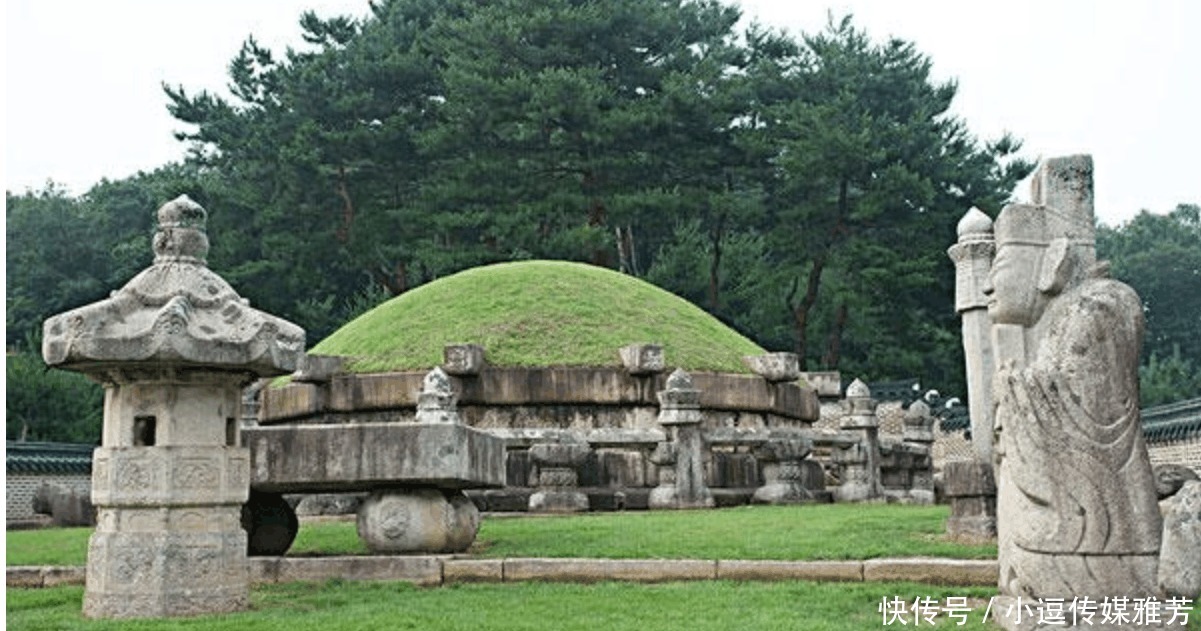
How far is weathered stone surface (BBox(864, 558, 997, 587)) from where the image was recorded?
7.50 metres

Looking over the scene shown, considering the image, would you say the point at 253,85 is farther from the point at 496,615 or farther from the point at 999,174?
the point at 496,615

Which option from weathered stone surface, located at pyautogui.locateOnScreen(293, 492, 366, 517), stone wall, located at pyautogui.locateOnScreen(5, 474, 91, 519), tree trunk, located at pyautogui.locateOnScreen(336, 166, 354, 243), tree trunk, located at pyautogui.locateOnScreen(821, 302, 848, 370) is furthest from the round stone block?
tree trunk, located at pyautogui.locateOnScreen(336, 166, 354, 243)

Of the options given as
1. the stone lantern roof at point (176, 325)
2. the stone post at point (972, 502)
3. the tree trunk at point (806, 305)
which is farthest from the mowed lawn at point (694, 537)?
the tree trunk at point (806, 305)

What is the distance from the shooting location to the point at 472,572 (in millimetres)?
8156

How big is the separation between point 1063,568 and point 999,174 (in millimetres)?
29833

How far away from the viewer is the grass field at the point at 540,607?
643cm

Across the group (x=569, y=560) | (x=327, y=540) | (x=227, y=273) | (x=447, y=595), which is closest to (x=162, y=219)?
(x=447, y=595)

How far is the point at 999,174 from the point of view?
112ft

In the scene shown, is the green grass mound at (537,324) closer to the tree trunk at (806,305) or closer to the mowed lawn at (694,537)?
the mowed lawn at (694,537)

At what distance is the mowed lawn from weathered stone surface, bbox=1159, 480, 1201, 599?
2.28m

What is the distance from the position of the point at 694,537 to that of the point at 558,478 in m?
4.83

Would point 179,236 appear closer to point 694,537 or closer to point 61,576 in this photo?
point 61,576

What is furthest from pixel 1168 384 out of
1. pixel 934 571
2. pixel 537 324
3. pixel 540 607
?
pixel 540 607

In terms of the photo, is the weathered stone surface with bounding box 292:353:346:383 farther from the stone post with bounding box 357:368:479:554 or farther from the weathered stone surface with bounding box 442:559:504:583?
the weathered stone surface with bounding box 442:559:504:583
